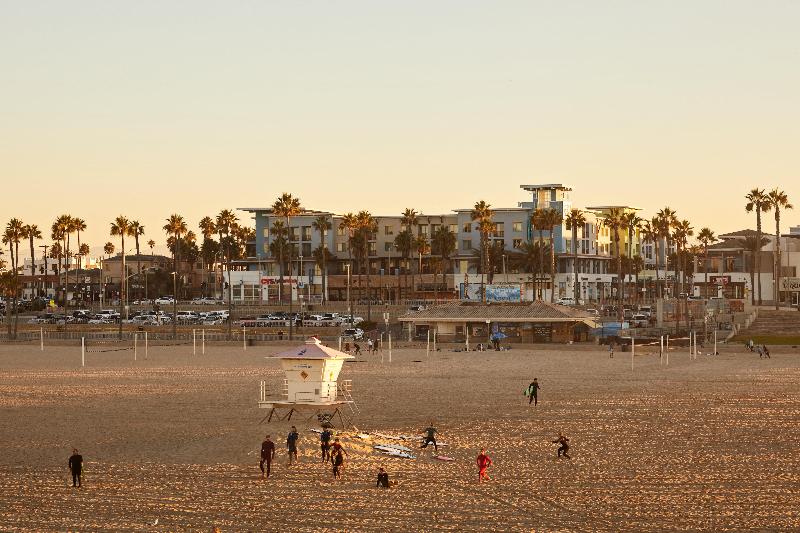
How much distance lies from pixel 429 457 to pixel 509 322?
5953cm

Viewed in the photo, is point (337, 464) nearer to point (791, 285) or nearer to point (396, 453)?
point (396, 453)

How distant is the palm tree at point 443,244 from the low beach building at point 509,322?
189 ft

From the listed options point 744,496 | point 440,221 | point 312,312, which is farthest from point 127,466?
point 440,221

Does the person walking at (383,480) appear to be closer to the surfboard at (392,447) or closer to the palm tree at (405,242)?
the surfboard at (392,447)

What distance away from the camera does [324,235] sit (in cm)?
15838

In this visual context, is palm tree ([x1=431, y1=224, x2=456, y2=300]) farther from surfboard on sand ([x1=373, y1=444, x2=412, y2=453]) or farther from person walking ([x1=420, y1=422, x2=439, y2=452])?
person walking ([x1=420, y1=422, x2=439, y2=452])

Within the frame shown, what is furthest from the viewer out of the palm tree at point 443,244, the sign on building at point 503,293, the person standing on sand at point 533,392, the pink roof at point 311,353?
the palm tree at point 443,244

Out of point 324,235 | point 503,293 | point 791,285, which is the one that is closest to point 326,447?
point 503,293

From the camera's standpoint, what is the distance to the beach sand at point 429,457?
84.2ft

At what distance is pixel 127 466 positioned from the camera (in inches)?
1255


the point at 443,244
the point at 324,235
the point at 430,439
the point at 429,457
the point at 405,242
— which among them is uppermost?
the point at 324,235

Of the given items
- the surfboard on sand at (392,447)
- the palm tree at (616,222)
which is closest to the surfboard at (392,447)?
the surfboard on sand at (392,447)

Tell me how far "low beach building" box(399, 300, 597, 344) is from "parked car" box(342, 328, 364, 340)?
6.25m

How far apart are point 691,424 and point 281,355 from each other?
47.5ft
